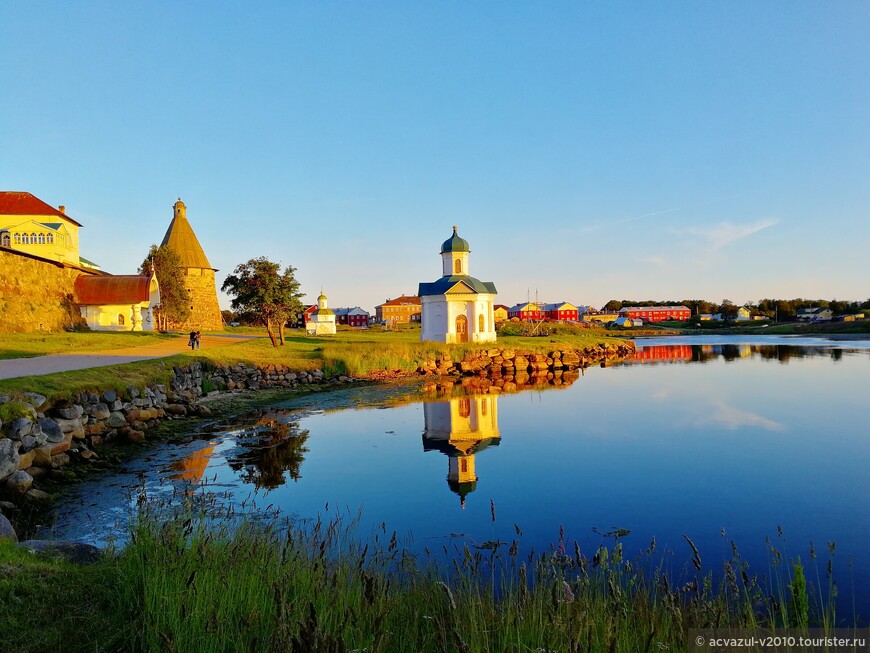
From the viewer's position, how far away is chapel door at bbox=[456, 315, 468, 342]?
4447cm

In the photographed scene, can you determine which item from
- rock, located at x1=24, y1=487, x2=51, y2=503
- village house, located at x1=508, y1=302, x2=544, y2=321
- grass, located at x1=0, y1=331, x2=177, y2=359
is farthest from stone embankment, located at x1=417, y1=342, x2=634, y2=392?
village house, located at x1=508, y1=302, x2=544, y2=321

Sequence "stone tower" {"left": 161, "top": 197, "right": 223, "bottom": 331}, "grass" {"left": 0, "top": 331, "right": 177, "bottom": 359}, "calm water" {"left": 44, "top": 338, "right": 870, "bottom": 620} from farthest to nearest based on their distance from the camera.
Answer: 1. "stone tower" {"left": 161, "top": 197, "right": 223, "bottom": 331}
2. "grass" {"left": 0, "top": 331, "right": 177, "bottom": 359}
3. "calm water" {"left": 44, "top": 338, "right": 870, "bottom": 620}

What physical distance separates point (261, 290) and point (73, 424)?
820 inches

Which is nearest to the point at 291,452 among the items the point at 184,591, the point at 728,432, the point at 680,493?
the point at 680,493

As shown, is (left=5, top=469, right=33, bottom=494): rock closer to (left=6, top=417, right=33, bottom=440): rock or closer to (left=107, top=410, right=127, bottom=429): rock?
(left=6, top=417, right=33, bottom=440): rock

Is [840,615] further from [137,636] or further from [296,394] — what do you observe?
[296,394]

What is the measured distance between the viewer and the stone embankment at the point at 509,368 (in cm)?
3338

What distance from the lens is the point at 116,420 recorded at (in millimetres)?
14844

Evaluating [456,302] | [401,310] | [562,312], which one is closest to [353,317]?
[401,310]

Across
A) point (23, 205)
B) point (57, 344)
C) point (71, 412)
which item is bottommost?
point (71, 412)

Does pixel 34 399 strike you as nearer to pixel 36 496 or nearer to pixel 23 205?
pixel 36 496

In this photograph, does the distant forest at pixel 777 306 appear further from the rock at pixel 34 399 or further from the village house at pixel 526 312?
the rock at pixel 34 399

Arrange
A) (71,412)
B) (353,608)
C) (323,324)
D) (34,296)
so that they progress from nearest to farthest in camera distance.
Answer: (353,608) < (71,412) < (34,296) < (323,324)

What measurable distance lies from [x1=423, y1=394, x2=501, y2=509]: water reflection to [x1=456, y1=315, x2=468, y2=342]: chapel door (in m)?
17.9
